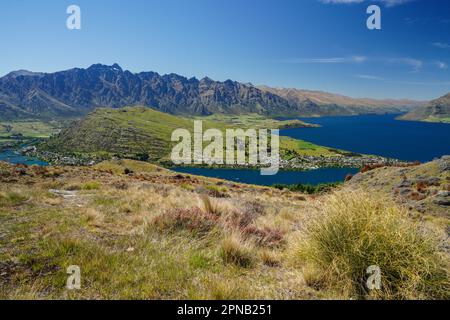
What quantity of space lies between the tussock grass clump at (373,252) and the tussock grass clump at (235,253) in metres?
1.19

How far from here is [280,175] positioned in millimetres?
148625

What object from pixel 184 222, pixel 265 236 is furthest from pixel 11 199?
pixel 265 236

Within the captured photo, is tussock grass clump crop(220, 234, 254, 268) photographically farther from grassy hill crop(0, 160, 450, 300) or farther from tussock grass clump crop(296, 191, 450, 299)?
tussock grass clump crop(296, 191, 450, 299)

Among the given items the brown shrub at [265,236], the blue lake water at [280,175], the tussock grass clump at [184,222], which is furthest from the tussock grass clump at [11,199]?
the blue lake water at [280,175]

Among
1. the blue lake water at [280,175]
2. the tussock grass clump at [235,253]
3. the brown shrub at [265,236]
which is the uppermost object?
the tussock grass clump at [235,253]

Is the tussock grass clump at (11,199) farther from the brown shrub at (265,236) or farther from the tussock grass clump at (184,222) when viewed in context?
Result: the brown shrub at (265,236)

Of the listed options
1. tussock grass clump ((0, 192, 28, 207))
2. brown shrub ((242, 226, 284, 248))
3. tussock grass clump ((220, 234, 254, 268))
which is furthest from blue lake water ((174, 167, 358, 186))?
tussock grass clump ((220, 234, 254, 268))

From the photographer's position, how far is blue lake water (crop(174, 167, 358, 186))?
133m

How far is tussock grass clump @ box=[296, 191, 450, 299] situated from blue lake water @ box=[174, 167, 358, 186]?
401ft

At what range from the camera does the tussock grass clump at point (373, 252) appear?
506cm

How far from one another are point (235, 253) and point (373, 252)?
9.29 feet
